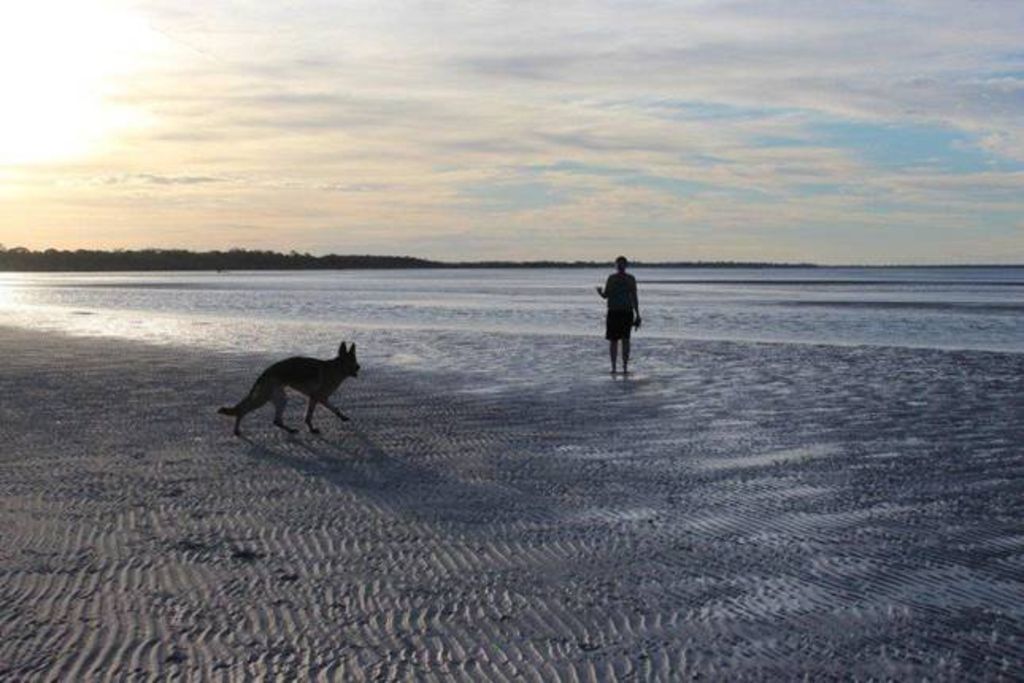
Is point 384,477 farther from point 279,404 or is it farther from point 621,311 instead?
point 621,311

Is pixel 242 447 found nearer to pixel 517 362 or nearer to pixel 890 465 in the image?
pixel 890 465

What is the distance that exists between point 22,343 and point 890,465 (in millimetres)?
20953

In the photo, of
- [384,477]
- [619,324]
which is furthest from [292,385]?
[619,324]

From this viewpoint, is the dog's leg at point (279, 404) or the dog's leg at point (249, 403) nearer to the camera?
the dog's leg at point (249, 403)

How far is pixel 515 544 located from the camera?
278 inches

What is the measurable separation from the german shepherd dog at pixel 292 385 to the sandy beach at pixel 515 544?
0.29 m

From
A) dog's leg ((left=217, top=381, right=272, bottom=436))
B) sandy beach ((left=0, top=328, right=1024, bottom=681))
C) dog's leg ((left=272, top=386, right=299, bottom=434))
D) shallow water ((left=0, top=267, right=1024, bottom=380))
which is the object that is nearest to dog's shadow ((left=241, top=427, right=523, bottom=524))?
sandy beach ((left=0, top=328, right=1024, bottom=681))

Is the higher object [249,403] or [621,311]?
[621,311]

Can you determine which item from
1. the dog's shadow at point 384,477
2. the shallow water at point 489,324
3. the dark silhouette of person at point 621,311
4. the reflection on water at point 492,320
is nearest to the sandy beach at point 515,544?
the dog's shadow at point 384,477

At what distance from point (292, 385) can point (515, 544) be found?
563 cm

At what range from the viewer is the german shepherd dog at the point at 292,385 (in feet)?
38.7

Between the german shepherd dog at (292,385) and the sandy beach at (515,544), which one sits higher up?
the german shepherd dog at (292,385)

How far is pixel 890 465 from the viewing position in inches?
394

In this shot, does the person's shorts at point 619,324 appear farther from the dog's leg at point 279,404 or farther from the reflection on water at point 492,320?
the dog's leg at point 279,404
